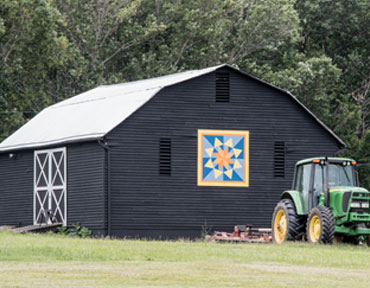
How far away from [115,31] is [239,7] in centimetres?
683

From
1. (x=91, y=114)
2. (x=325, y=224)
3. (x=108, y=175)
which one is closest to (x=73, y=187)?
(x=108, y=175)

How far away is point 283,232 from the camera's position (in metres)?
30.3

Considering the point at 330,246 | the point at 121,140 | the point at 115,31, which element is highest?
the point at 115,31

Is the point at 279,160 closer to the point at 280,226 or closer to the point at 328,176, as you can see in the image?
the point at 280,226

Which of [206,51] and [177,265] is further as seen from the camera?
[206,51]

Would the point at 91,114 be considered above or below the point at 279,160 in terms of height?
above

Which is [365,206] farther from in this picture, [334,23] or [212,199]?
[334,23]

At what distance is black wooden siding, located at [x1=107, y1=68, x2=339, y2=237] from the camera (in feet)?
113

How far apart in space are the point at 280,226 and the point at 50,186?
1034 cm

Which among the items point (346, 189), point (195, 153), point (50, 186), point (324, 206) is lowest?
point (324, 206)

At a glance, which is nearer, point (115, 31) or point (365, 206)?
point (365, 206)

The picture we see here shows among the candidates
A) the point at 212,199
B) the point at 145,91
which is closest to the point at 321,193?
the point at 212,199

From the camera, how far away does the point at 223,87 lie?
36438 mm

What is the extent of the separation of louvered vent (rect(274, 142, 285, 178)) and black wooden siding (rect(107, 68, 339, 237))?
0.50 feet
